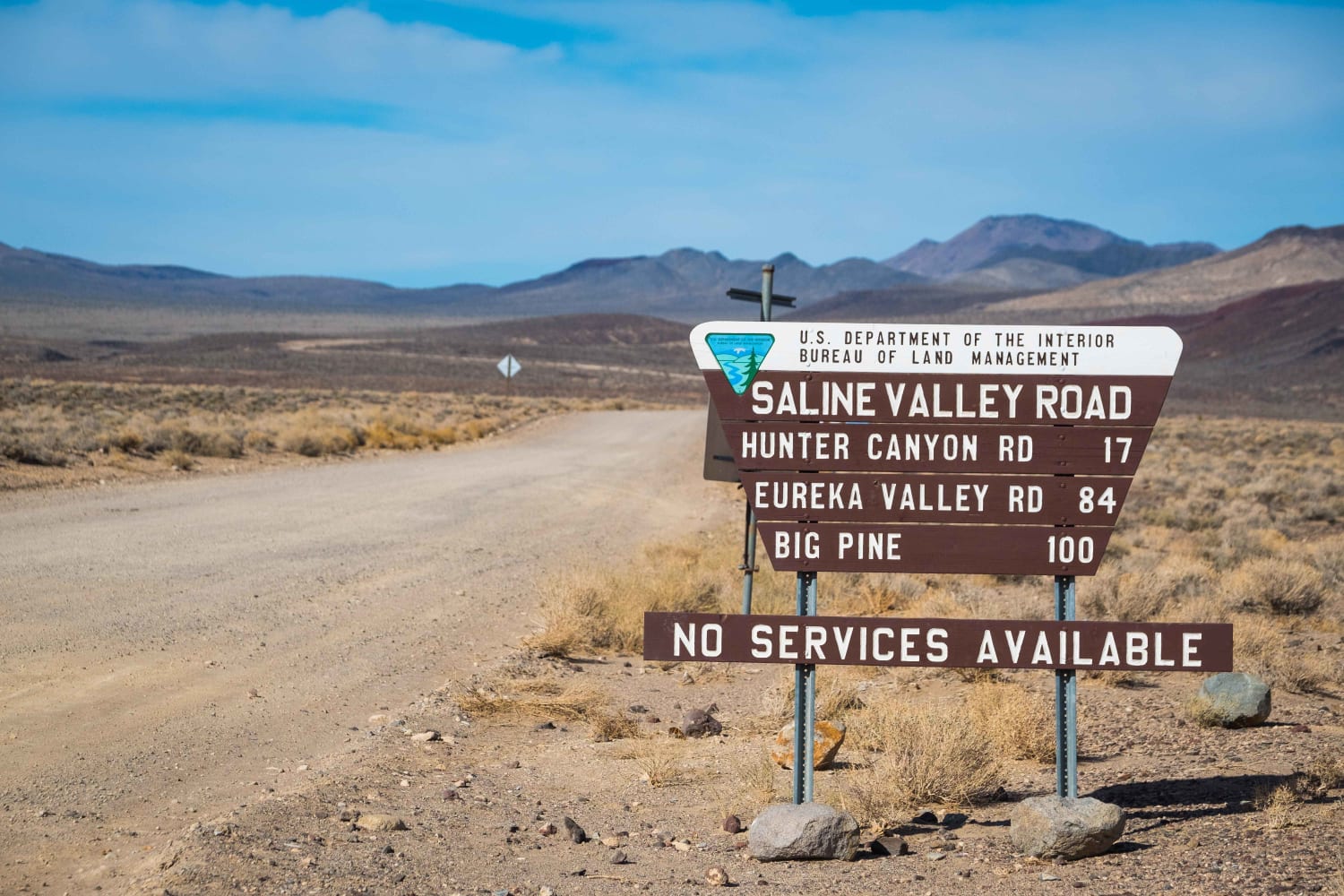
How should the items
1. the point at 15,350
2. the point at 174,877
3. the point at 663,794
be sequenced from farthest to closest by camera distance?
the point at 15,350, the point at 663,794, the point at 174,877

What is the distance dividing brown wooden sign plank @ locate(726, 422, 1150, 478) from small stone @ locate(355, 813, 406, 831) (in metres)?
2.24

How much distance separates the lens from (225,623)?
30.7ft

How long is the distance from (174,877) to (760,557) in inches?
360

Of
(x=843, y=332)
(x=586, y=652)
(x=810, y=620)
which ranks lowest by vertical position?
Answer: (x=586, y=652)

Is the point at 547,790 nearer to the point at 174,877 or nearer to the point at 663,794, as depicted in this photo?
the point at 663,794

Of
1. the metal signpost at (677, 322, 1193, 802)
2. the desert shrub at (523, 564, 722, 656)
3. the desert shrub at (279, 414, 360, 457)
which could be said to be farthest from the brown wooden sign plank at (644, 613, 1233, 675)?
the desert shrub at (279, 414, 360, 457)

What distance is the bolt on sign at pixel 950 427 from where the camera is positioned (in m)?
5.64

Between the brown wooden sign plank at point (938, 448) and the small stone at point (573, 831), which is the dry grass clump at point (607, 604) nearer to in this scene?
the small stone at point (573, 831)

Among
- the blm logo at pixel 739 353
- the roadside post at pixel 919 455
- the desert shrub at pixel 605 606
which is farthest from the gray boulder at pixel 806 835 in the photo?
the desert shrub at pixel 605 606

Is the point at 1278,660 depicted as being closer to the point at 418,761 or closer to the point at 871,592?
the point at 871,592

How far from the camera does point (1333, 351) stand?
297 ft

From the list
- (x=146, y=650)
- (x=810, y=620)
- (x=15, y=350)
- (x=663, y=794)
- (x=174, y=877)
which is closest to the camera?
(x=174, y=877)

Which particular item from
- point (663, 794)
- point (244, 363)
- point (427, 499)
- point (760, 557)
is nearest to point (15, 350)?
point (244, 363)

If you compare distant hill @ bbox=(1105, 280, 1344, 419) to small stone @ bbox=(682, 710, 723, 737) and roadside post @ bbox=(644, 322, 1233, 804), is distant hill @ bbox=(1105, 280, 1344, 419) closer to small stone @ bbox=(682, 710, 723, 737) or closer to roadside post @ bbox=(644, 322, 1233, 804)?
small stone @ bbox=(682, 710, 723, 737)
